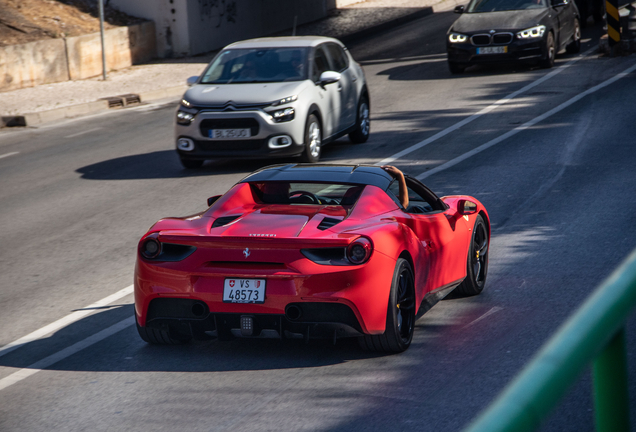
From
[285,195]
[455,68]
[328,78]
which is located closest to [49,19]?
[455,68]

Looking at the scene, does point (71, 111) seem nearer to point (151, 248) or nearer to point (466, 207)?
point (466, 207)

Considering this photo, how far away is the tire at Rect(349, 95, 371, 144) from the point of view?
14.8 meters

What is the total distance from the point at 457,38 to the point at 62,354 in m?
15.9

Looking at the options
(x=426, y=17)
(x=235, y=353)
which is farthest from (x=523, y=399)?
(x=426, y=17)

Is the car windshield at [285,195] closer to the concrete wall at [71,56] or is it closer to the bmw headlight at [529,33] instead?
the bmw headlight at [529,33]

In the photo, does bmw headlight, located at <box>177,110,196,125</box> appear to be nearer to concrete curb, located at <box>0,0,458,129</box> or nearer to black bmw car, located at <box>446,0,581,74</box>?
concrete curb, located at <box>0,0,458,129</box>

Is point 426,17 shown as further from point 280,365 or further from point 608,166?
point 280,365

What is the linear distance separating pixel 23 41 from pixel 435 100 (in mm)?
10748

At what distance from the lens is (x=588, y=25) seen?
2942 centimetres

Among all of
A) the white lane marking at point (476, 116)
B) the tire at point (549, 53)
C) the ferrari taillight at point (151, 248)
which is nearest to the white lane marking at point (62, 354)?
the ferrari taillight at point (151, 248)

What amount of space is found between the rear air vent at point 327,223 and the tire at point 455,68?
15.7m

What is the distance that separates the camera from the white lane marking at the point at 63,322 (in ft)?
20.7

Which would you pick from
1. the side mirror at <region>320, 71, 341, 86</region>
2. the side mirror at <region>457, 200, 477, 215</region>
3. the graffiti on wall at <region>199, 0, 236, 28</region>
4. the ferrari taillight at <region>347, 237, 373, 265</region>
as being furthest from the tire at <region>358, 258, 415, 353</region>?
the graffiti on wall at <region>199, 0, 236, 28</region>

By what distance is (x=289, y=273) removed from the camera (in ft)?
18.0
